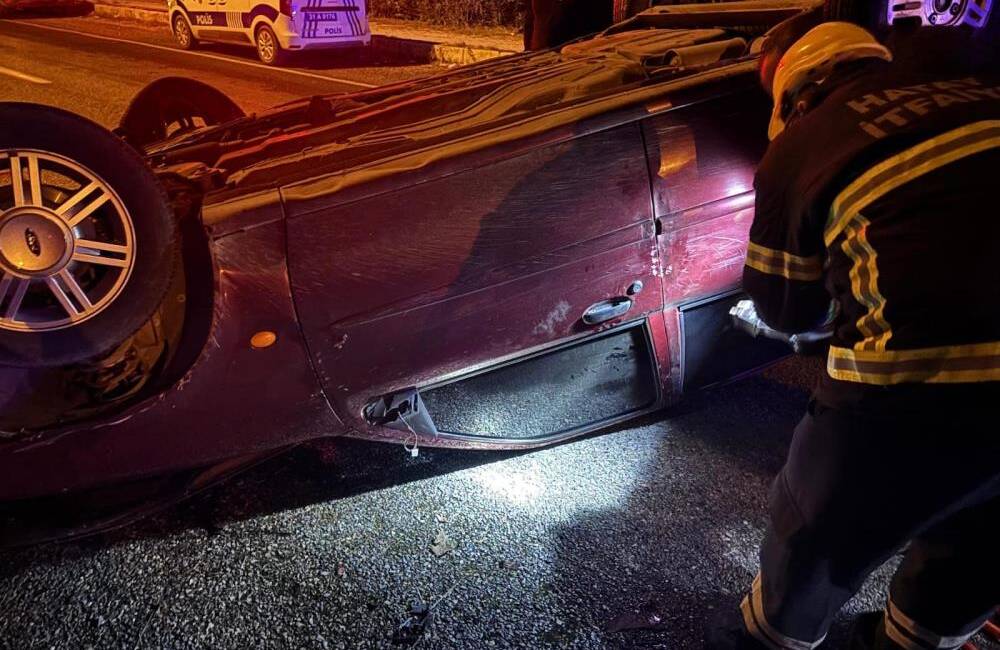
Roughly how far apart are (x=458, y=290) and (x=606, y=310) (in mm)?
463

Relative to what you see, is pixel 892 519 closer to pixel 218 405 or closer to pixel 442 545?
pixel 442 545

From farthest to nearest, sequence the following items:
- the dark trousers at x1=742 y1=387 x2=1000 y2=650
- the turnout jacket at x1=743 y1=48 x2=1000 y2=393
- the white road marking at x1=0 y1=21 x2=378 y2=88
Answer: the white road marking at x1=0 y1=21 x2=378 y2=88 → the dark trousers at x1=742 y1=387 x2=1000 y2=650 → the turnout jacket at x1=743 y1=48 x2=1000 y2=393

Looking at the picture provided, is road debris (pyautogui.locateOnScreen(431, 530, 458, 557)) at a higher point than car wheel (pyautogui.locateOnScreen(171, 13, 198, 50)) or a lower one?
lower

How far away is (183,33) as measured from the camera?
1133 cm

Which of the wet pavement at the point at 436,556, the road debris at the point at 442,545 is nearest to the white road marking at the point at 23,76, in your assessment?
the wet pavement at the point at 436,556

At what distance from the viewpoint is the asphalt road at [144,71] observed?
7.80 meters

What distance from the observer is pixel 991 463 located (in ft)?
3.92

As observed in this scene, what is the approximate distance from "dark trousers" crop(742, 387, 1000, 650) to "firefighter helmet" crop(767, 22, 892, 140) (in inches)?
26.9

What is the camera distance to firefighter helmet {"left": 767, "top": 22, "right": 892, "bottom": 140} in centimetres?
132

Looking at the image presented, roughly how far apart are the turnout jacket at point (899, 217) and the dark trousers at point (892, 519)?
0.09 m

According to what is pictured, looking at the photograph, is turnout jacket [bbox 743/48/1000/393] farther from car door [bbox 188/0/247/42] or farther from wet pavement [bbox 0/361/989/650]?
car door [bbox 188/0/247/42]

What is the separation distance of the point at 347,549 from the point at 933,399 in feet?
5.33

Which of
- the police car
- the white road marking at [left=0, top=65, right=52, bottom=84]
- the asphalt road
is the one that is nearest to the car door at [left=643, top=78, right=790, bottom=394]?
the asphalt road

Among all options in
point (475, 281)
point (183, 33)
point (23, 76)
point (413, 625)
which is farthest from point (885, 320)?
point (183, 33)
